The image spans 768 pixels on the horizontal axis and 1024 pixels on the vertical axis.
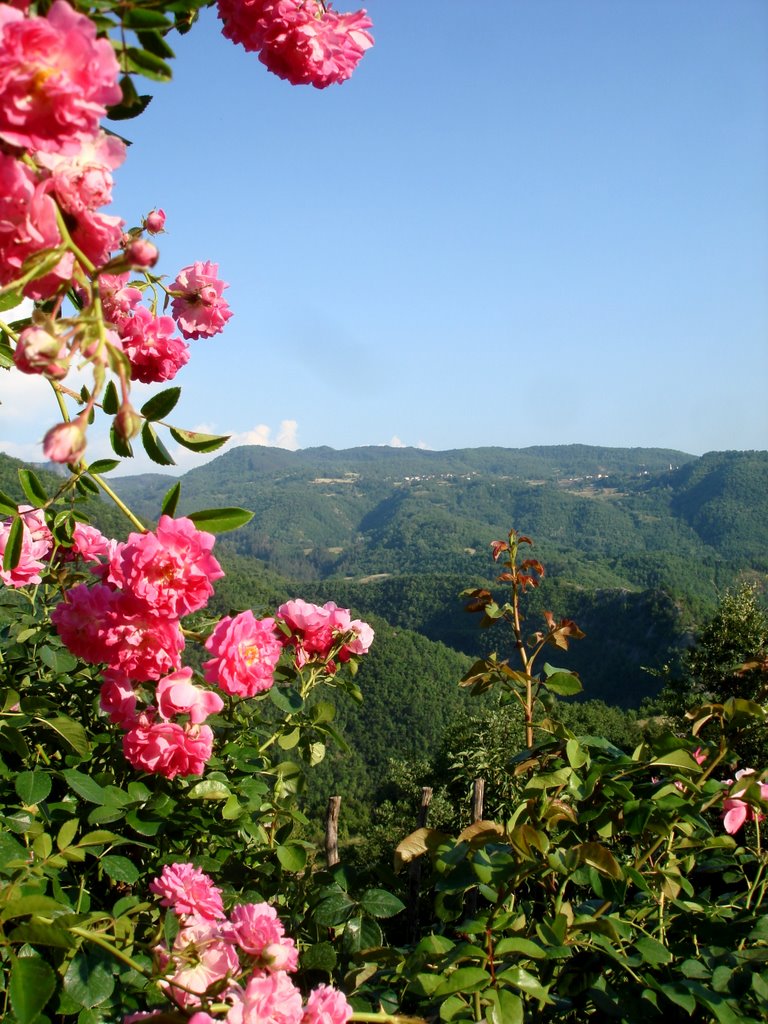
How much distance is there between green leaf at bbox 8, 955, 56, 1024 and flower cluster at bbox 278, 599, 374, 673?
0.81m

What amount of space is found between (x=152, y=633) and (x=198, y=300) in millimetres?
622

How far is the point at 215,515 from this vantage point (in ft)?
2.91

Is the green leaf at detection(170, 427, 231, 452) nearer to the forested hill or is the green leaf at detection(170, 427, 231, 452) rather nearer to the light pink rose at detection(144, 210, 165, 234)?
the light pink rose at detection(144, 210, 165, 234)

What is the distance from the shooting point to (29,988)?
0.69m

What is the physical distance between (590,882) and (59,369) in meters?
1.07

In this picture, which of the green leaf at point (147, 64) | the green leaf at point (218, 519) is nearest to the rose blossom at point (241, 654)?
the green leaf at point (218, 519)

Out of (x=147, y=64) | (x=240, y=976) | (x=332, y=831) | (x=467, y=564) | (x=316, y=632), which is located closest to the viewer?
(x=147, y=64)

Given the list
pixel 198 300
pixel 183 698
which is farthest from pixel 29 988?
pixel 198 300

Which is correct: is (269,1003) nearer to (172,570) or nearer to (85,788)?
(172,570)

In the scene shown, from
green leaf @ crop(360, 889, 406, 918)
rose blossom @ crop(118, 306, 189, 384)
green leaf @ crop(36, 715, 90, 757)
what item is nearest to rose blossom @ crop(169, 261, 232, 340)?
rose blossom @ crop(118, 306, 189, 384)

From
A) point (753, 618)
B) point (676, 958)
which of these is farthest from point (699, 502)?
point (676, 958)

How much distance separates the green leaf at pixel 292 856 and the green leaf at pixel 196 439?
759 millimetres

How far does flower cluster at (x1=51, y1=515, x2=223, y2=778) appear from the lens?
823 mm

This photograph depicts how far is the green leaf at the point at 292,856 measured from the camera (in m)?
1.29
